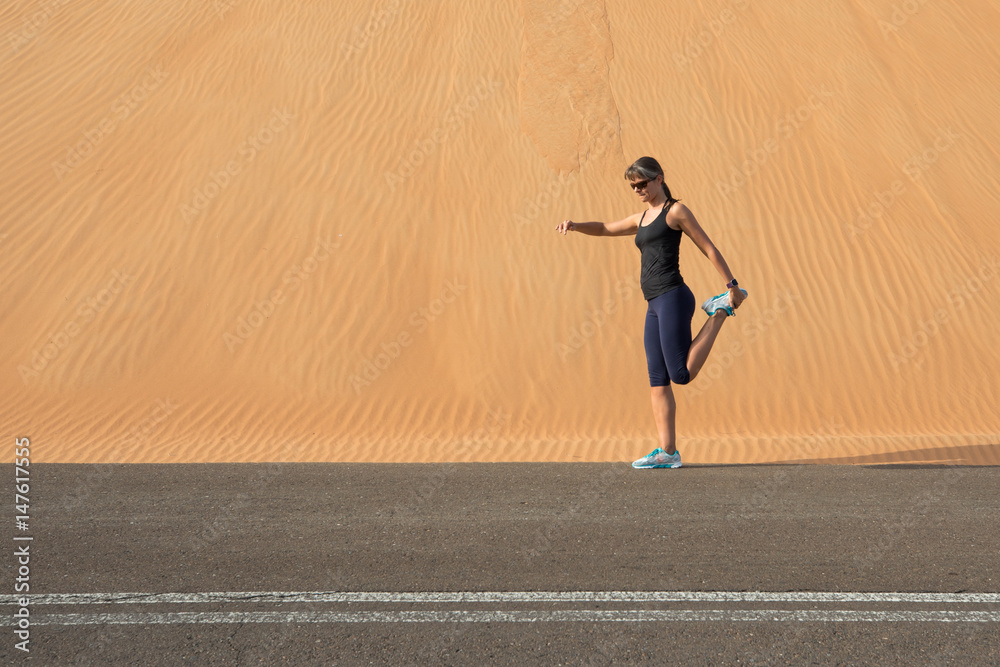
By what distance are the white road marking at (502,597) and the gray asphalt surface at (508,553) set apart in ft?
0.13

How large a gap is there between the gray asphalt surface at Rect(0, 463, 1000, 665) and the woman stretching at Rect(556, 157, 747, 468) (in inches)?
19.7

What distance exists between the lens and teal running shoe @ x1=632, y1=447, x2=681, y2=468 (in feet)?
15.2

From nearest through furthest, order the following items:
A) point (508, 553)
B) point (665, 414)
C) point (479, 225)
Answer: point (508, 553)
point (665, 414)
point (479, 225)

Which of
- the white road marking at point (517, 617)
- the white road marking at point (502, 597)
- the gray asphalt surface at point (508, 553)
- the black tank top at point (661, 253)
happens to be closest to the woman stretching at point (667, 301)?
the black tank top at point (661, 253)

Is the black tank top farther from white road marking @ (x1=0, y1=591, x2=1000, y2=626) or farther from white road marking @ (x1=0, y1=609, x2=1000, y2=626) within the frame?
white road marking @ (x1=0, y1=609, x2=1000, y2=626)

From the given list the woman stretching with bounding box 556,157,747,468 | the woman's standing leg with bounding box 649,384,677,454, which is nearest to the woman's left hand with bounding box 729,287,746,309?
the woman stretching with bounding box 556,157,747,468

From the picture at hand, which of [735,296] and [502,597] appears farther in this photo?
[735,296]

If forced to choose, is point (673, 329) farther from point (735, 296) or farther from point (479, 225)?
point (479, 225)

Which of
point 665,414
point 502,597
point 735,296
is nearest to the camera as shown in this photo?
point 502,597

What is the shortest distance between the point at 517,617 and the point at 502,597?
165mm

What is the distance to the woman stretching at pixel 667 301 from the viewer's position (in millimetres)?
4402

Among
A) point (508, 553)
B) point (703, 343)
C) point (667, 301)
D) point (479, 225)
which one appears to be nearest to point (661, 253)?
point (667, 301)

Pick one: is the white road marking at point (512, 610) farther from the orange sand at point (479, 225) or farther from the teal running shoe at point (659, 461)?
the orange sand at point (479, 225)

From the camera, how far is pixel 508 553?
9.78 feet
